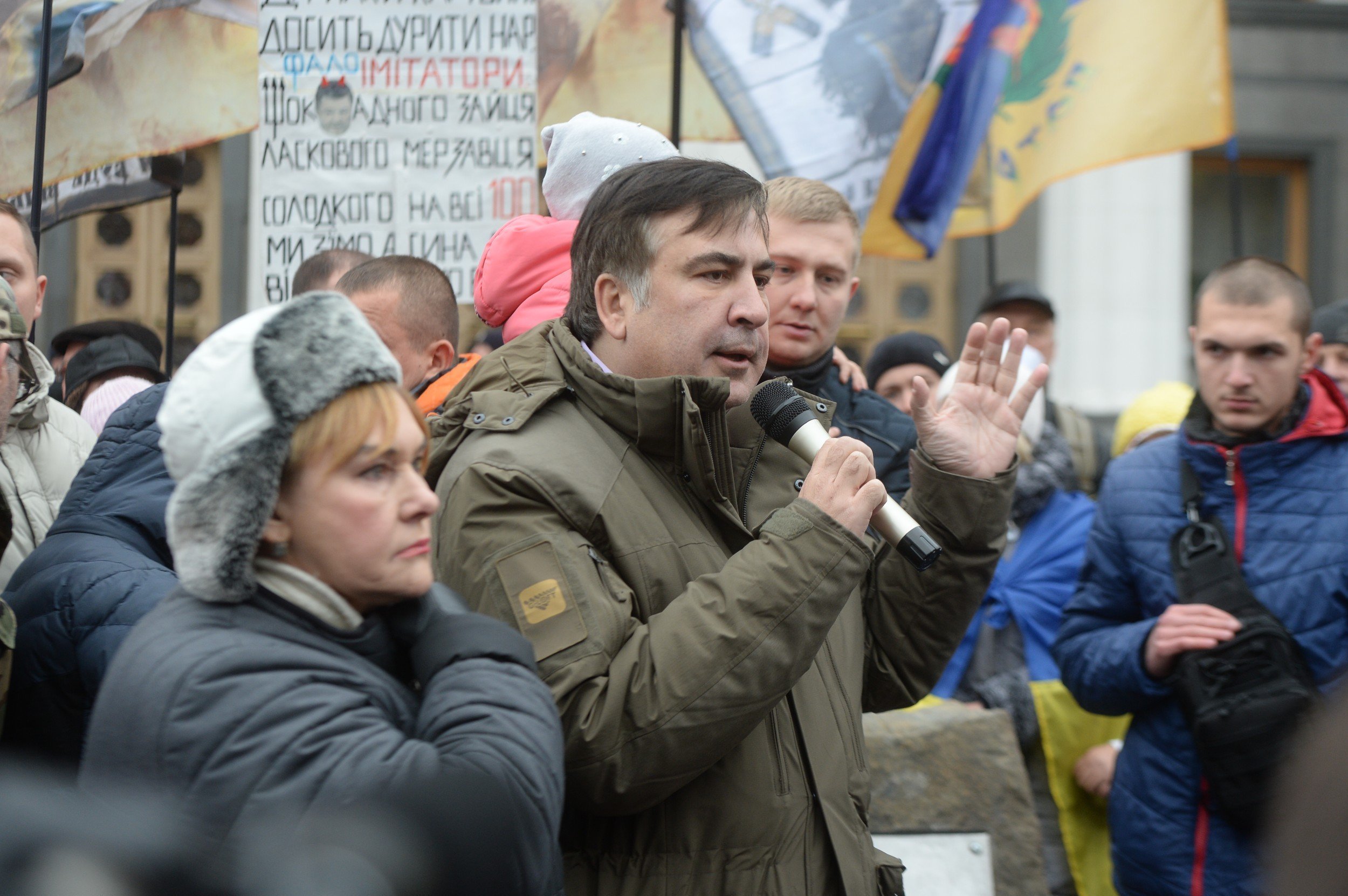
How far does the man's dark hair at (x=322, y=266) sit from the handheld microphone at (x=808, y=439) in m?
2.06

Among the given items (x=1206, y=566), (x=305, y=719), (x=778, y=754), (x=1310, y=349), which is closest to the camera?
(x=305, y=719)

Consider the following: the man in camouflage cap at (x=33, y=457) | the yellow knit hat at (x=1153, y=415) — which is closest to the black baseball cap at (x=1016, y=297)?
the yellow knit hat at (x=1153, y=415)

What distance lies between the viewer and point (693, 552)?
216cm

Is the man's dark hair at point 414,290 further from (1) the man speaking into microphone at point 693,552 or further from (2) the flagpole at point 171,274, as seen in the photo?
(2) the flagpole at point 171,274

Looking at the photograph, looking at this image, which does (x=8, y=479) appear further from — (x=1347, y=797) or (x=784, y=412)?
(x=1347, y=797)

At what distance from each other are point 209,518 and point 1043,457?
3472 millimetres

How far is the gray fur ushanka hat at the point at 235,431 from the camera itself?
1568 millimetres

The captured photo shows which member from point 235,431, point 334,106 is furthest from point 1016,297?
point 235,431

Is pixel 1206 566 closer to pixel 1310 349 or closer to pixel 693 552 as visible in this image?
pixel 1310 349

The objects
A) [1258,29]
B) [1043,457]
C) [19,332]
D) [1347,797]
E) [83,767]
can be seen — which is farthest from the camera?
[1258,29]

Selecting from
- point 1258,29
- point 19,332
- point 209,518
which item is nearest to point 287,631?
point 209,518

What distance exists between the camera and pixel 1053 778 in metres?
4.20

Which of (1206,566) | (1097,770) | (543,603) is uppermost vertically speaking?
(543,603)

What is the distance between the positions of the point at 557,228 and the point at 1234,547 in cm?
186
